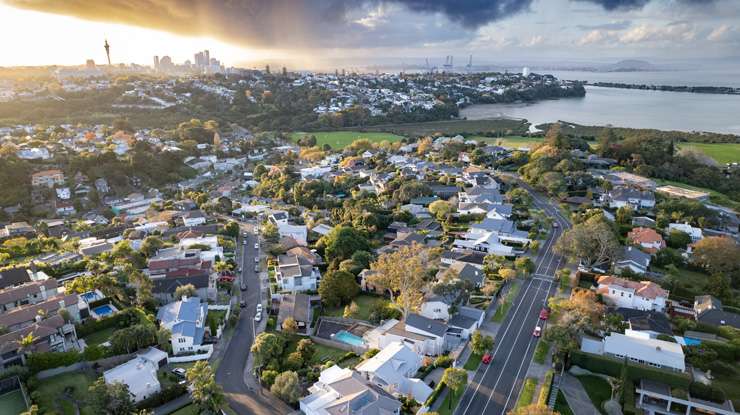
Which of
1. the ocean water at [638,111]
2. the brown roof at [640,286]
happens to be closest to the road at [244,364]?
the brown roof at [640,286]

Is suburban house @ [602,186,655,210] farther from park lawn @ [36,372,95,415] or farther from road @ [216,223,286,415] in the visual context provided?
park lawn @ [36,372,95,415]

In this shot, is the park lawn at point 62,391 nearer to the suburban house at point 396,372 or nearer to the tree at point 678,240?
the suburban house at point 396,372

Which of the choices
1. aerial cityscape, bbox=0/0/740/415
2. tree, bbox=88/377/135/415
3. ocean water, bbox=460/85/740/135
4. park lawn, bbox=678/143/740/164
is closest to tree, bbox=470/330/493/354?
aerial cityscape, bbox=0/0/740/415

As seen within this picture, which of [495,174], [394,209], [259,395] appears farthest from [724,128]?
[259,395]

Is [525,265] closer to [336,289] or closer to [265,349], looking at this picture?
[336,289]

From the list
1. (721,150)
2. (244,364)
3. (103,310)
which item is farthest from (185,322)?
(721,150)
